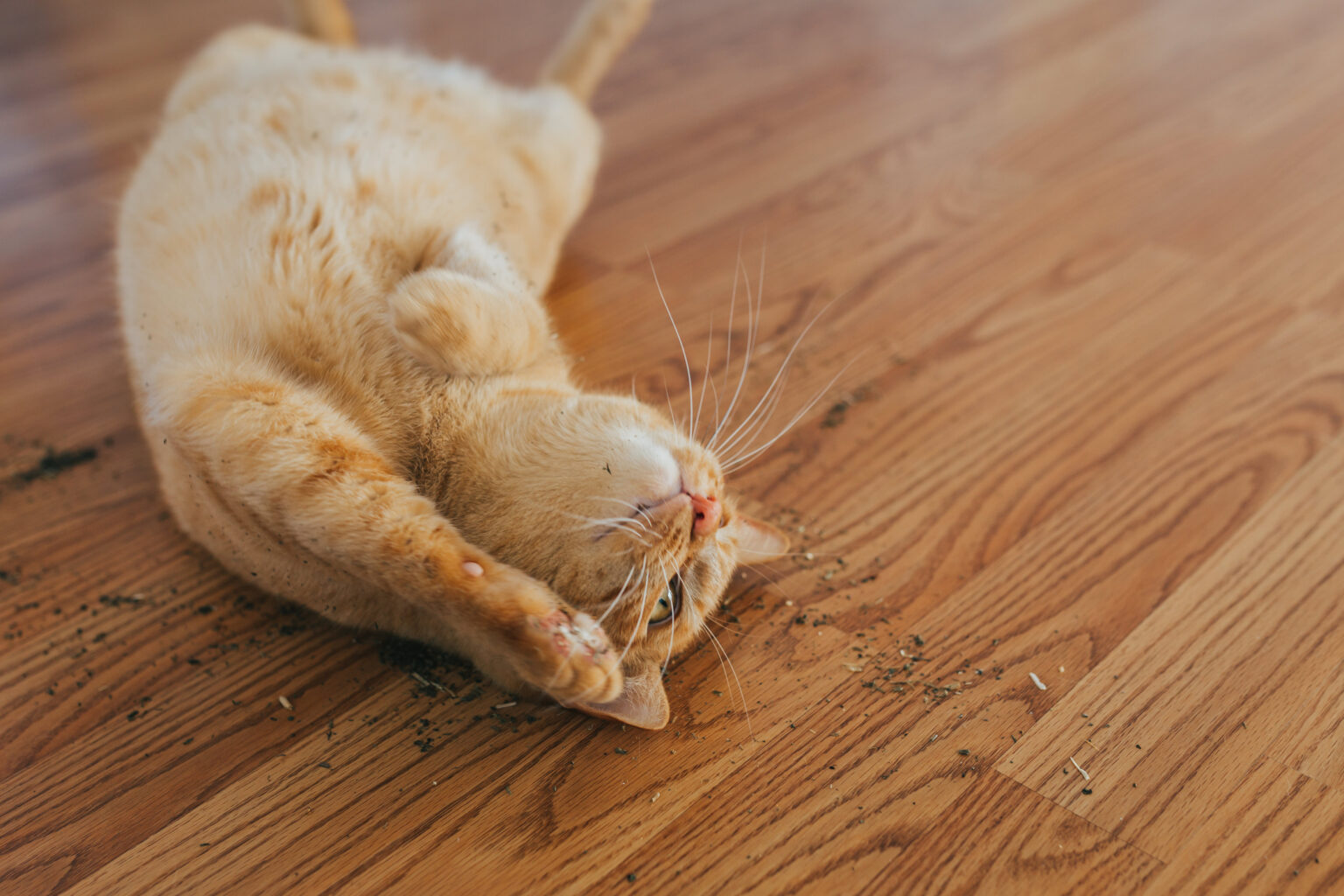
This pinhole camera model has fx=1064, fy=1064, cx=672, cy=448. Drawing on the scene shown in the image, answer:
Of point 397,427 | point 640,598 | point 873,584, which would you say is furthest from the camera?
point 873,584

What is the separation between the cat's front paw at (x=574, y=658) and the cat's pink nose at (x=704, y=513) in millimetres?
173

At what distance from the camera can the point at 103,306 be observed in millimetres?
2184

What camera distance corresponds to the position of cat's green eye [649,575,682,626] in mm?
1264

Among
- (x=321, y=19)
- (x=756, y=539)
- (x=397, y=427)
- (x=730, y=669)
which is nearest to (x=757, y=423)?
(x=756, y=539)

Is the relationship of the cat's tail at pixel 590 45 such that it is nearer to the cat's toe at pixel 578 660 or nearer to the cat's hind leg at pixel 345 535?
the cat's hind leg at pixel 345 535

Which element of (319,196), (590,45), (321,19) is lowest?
(321,19)

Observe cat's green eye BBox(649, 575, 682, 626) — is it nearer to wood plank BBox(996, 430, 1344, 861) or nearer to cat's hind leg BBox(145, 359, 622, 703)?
cat's hind leg BBox(145, 359, 622, 703)

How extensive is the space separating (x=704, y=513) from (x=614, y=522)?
0.11 meters

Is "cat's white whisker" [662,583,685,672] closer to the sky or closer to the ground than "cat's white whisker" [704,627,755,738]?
closer to the sky

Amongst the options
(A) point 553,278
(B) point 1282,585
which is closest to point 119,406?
(A) point 553,278

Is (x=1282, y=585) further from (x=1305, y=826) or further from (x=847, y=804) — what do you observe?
(x=847, y=804)

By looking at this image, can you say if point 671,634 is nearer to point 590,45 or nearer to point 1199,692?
point 1199,692

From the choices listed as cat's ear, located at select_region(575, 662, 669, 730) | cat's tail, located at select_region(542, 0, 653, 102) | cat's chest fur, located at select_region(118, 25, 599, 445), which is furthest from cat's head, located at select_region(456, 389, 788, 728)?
cat's tail, located at select_region(542, 0, 653, 102)

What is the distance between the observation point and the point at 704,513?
123 cm
